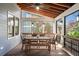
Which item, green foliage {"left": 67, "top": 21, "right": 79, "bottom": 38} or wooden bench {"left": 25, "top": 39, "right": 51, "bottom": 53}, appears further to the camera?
wooden bench {"left": 25, "top": 39, "right": 51, "bottom": 53}

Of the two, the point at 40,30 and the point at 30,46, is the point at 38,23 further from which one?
the point at 30,46

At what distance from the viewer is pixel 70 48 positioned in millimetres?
5684

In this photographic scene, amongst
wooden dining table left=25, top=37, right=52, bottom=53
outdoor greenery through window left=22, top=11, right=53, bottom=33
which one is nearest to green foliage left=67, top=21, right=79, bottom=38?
outdoor greenery through window left=22, top=11, right=53, bottom=33

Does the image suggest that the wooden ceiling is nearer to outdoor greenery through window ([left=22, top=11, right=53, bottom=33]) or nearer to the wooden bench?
outdoor greenery through window ([left=22, top=11, right=53, bottom=33])

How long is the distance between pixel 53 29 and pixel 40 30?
18.2 inches

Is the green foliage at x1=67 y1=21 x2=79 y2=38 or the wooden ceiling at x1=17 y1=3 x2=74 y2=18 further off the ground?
the wooden ceiling at x1=17 y1=3 x2=74 y2=18

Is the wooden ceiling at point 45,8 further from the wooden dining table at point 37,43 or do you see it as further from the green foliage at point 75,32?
the wooden dining table at point 37,43

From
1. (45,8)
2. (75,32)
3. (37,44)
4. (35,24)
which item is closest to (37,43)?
(37,44)

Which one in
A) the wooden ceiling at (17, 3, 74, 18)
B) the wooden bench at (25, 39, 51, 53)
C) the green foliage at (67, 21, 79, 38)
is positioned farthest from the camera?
the wooden bench at (25, 39, 51, 53)

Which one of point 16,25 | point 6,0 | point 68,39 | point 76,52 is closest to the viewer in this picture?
point 6,0

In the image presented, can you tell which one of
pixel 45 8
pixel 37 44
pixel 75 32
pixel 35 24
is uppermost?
pixel 45 8

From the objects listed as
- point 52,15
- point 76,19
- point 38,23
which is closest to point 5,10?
point 38,23

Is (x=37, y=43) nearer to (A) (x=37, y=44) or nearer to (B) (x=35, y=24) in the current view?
(A) (x=37, y=44)

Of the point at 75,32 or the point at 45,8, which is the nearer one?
the point at 75,32
